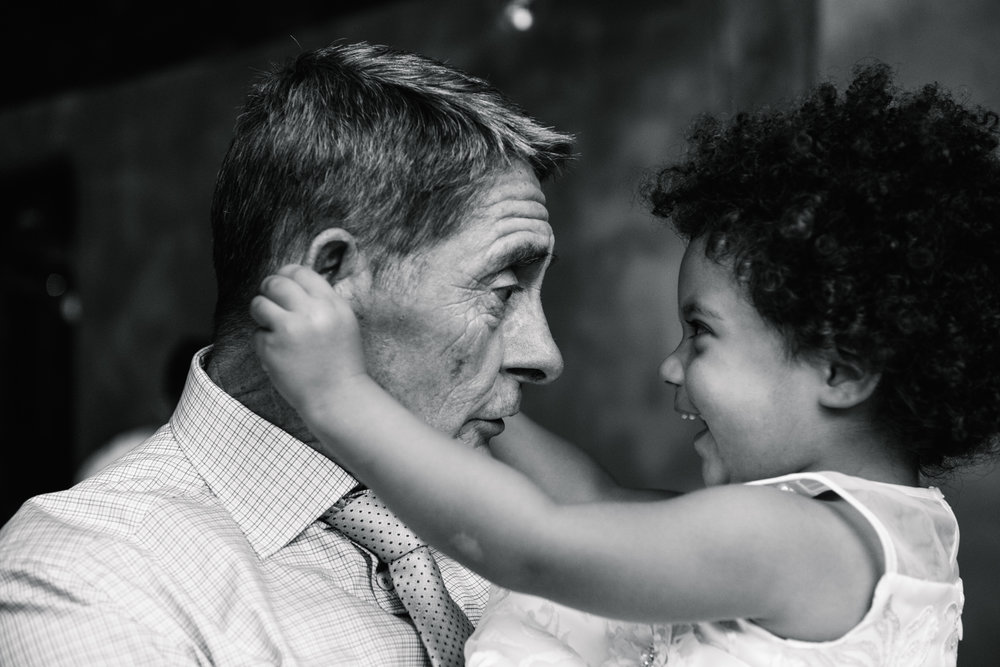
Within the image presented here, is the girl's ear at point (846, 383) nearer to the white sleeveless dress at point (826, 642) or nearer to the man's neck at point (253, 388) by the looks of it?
the white sleeveless dress at point (826, 642)

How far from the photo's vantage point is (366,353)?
1564 millimetres

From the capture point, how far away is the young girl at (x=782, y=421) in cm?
123

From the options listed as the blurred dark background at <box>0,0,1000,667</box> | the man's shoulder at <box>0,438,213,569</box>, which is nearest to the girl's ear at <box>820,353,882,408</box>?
the man's shoulder at <box>0,438,213,569</box>

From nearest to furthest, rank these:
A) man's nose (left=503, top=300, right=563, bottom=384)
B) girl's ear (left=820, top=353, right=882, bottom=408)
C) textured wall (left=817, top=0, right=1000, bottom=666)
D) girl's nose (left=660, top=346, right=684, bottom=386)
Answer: girl's ear (left=820, top=353, right=882, bottom=408) → girl's nose (left=660, top=346, right=684, bottom=386) → man's nose (left=503, top=300, right=563, bottom=384) → textured wall (left=817, top=0, right=1000, bottom=666)

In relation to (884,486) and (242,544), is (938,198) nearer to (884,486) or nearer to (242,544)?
(884,486)

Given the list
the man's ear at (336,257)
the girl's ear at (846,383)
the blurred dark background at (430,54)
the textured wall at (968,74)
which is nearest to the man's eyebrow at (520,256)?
the man's ear at (336,257)

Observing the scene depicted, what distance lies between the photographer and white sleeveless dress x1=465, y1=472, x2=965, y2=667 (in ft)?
4.30

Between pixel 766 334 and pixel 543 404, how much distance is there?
117 inches

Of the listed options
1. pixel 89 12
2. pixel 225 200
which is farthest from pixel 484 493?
pixel 89 12

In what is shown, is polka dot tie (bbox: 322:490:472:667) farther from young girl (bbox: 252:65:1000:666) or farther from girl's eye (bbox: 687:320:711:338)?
girl's eye (bbox: 687:320:711:338)

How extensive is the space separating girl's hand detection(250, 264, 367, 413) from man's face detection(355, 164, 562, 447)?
0.28m

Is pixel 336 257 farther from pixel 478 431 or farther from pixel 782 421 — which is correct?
pixel 782 421

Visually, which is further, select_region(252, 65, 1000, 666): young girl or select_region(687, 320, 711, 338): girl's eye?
select_region(687, 320, 711, 338): girl's eye

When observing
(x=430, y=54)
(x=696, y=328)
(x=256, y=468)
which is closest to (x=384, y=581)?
(x=256, y=468)
